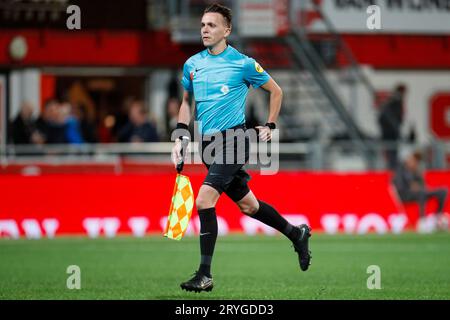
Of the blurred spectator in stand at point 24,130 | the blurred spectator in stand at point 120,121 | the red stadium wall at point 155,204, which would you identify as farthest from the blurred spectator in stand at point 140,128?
the blurred spectator in stand at point 24,130

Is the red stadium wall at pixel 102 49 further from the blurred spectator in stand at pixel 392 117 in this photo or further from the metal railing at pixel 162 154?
the metal railing at pixel 162 154

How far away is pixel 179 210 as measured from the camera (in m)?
10.8

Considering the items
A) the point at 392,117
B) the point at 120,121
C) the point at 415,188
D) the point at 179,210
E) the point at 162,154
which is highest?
the point at 179,210

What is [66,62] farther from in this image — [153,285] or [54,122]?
[153,285]

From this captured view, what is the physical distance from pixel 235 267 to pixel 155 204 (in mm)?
6556

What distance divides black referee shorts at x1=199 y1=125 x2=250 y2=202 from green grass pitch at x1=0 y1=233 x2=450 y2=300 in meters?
1.04

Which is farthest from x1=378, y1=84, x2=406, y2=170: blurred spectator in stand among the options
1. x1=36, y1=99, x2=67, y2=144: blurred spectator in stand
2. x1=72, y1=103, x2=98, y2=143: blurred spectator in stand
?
x1=36, y1=99, x2=67, y2=144: blurred spectator in stand

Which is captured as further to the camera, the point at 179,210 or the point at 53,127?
the point at 53,127

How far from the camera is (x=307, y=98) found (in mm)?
26453

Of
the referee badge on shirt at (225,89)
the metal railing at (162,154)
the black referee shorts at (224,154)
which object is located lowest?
the metal railing at (162,154)

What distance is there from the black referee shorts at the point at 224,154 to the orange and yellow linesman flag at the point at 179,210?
8.9 inches

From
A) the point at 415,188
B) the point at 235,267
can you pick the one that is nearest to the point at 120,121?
the point at 415,188

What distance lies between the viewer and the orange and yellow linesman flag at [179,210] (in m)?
10.7

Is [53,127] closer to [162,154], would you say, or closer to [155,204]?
[162,154]
